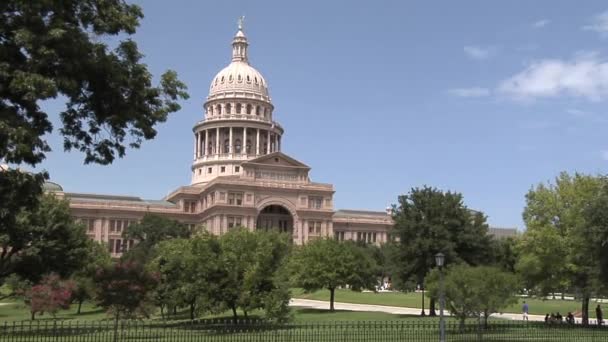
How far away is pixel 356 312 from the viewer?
51625 millimetres

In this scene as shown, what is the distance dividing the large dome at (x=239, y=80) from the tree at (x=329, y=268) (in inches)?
3396

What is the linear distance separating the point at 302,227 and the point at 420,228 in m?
72.5

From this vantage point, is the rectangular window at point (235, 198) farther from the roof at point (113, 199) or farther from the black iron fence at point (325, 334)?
the black iron fence at point (325, 334)

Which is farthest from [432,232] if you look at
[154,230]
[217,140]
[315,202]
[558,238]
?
[217,140]

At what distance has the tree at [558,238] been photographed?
45188 millimetres

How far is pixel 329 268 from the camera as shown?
191 feet

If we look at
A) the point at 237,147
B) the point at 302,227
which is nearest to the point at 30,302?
the point at 302,227

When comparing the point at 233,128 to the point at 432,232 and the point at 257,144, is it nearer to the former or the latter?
the point at 257,144

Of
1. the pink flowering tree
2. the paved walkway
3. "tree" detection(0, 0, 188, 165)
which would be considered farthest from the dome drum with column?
"tree" detection(0, 0, 188, 165)

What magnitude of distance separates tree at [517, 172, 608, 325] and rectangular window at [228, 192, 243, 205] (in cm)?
7361

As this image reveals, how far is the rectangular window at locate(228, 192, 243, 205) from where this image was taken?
392 feet

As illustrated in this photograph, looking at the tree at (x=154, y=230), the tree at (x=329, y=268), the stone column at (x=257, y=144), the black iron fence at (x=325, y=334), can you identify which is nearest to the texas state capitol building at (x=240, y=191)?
the stone column at (x=257, y=144)

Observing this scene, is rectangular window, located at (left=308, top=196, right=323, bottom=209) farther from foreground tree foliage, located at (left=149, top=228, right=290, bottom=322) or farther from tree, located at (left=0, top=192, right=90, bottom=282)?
foreground tree foliage, located at (left=149, top=228, right=290, bottom=322)

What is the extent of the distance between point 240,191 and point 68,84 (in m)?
104
